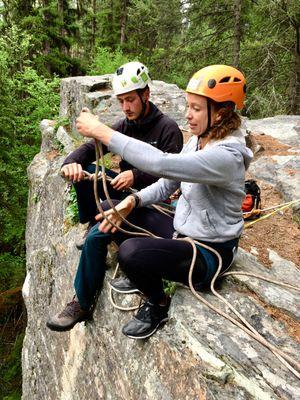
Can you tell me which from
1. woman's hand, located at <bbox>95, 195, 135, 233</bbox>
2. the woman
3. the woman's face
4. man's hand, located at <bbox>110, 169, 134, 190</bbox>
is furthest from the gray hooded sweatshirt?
man's hand, located at <bbox>110, 169, 134, 190</bbox>

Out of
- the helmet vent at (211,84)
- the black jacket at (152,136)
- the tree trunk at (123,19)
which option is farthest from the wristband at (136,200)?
the tree trunk at (123,19)

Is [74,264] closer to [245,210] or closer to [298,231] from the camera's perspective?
[245,210]

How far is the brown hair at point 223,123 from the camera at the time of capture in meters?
2.81

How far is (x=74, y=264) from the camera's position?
5109 mm

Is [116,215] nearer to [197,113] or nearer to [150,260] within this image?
[150,260]

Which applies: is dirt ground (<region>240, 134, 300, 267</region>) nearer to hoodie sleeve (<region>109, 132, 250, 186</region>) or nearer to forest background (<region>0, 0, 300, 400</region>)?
hoodie sleeve (<region>109, 132, 250, 186</region>)

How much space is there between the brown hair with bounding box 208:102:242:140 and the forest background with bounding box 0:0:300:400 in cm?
922

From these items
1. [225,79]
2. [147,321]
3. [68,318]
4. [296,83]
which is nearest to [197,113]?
[225,79]

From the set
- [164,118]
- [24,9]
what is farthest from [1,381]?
[24,9]

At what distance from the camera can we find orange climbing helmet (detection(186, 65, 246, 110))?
2.76 meters

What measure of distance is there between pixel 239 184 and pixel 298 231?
3169 millimetres

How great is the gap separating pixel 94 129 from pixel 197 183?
2.76ft

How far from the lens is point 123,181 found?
410 centimetres

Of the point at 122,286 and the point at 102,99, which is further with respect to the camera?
the point at 102,99
